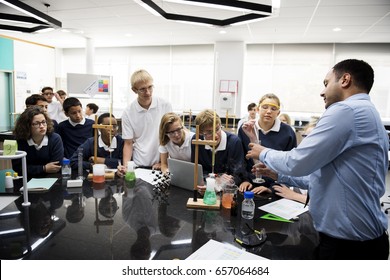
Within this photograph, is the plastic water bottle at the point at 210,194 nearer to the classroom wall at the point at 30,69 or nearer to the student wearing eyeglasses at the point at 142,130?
the student wearing eyeglasses at the point at 142,130

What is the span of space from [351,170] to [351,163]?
3 cm

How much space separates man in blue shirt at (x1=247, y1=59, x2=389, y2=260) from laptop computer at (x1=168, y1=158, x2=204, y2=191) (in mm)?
728

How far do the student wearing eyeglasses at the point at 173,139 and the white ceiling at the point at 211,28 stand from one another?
2.50 meters

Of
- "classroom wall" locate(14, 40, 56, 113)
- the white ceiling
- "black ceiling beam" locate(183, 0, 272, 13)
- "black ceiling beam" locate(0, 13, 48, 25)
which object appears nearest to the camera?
"black ceiling beam" locate(183, 0, 272, 13)

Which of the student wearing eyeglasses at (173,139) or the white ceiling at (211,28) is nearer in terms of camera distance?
the student wearing eyeglasses at (173,139)

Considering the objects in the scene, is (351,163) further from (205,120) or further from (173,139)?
(173,139)

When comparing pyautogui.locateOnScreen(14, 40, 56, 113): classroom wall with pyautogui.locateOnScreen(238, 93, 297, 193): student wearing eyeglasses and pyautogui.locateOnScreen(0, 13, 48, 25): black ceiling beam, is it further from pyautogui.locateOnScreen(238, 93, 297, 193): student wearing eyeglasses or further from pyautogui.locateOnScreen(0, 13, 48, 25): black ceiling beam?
pyautogui.locateOnScreen(238, 93, 297, 193): student wearing eyeglasses

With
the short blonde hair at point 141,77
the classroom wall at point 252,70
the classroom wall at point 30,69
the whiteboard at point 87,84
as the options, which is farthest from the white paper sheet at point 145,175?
the classroom wall at point 30,69

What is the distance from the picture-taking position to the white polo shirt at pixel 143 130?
245cm

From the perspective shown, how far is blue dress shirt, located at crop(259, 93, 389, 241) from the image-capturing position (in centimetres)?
107

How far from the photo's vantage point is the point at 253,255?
1.06 m

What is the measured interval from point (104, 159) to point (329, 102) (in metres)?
1.80

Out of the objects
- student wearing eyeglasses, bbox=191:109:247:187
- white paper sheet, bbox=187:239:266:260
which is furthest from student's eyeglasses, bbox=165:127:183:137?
white paper sheet, bbox=187:239:266:260
